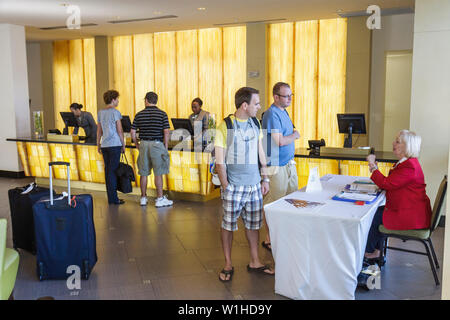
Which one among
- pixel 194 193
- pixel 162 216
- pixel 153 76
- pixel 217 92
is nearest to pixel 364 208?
pixel 162 216

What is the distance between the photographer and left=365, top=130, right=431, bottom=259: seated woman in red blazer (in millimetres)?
3828

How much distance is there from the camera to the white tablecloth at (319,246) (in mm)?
3361

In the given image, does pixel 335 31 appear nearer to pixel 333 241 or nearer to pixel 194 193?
pixel 194 193

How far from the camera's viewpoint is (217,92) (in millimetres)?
11164

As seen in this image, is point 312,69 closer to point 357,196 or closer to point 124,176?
point 124,176

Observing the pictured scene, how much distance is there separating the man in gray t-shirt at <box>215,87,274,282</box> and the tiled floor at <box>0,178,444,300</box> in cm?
34

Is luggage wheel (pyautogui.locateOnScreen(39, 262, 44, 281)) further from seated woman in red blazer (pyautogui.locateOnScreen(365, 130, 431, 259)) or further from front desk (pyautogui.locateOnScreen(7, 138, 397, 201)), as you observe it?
front desk (pyautogui.locateOnScreen(7, 138, 397, 201))

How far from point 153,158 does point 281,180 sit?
2.79 meters

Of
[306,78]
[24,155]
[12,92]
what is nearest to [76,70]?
[12,92]

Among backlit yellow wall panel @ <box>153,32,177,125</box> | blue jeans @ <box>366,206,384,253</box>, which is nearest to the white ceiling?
backlit yellow wall panel @ <box>153,32,177,125</box>

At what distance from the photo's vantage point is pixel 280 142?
4.45m

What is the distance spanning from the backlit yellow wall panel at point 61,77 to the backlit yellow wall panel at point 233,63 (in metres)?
5.11

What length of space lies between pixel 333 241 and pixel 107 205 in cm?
466

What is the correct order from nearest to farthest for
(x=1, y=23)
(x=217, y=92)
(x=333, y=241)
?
(x=333, y=241), (x=1, y=23), (x=217, y=92)
